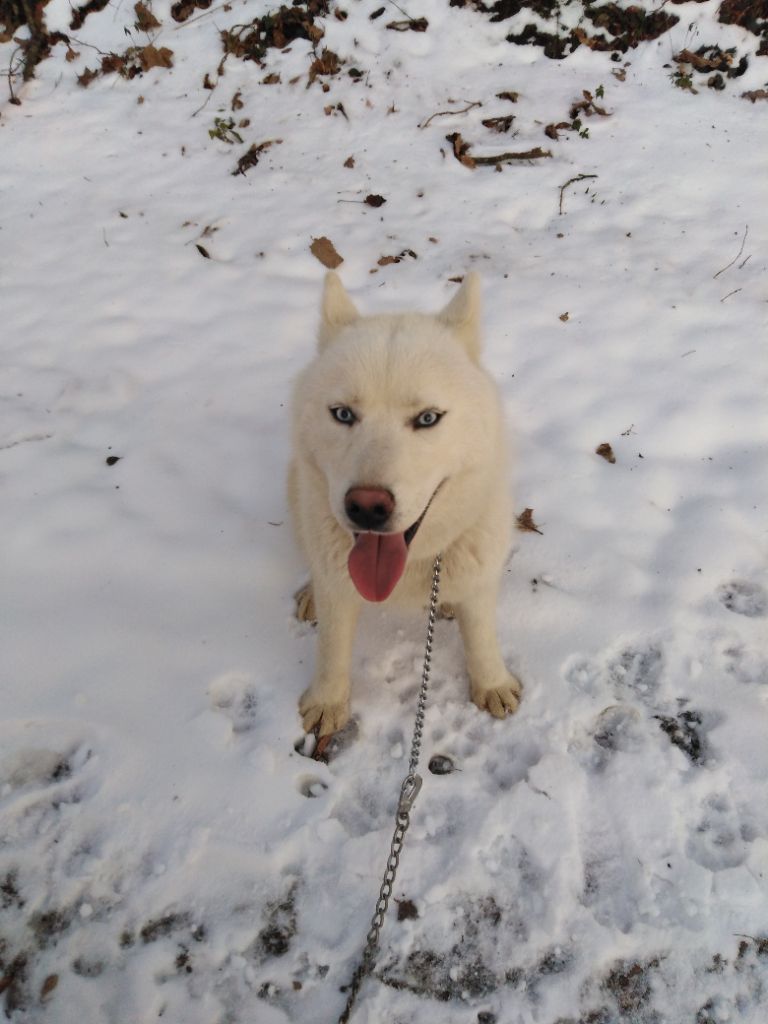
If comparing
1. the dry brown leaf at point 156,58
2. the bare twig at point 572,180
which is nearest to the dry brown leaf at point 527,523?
the bare twig at point 572,180

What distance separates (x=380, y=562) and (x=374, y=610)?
3.50ft

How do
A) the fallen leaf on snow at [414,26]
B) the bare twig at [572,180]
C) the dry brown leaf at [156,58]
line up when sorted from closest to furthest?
the bare twig at [572,180], the fallen leaf on snow at [414,26], the dry brown leaf at [156,58]

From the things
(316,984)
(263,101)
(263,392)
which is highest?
(263,101)

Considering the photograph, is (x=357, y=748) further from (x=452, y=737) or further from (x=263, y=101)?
(x=263, y=101)

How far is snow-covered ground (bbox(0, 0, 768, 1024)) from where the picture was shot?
204 cm

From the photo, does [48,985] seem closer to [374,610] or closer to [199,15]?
[374,610]

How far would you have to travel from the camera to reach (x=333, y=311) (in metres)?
2.45

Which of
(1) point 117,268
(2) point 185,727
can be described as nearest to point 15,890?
(2) point 185,727

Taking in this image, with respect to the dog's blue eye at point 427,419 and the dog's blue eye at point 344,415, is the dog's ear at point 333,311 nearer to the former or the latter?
the dog's blue eye at point 344,415

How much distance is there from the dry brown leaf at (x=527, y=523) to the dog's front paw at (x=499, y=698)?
90 cm

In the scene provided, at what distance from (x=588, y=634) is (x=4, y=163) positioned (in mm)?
6518

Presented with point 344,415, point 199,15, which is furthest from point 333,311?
point 199,15

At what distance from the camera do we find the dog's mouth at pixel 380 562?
79.1 inches

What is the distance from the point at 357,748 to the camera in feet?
8.33
